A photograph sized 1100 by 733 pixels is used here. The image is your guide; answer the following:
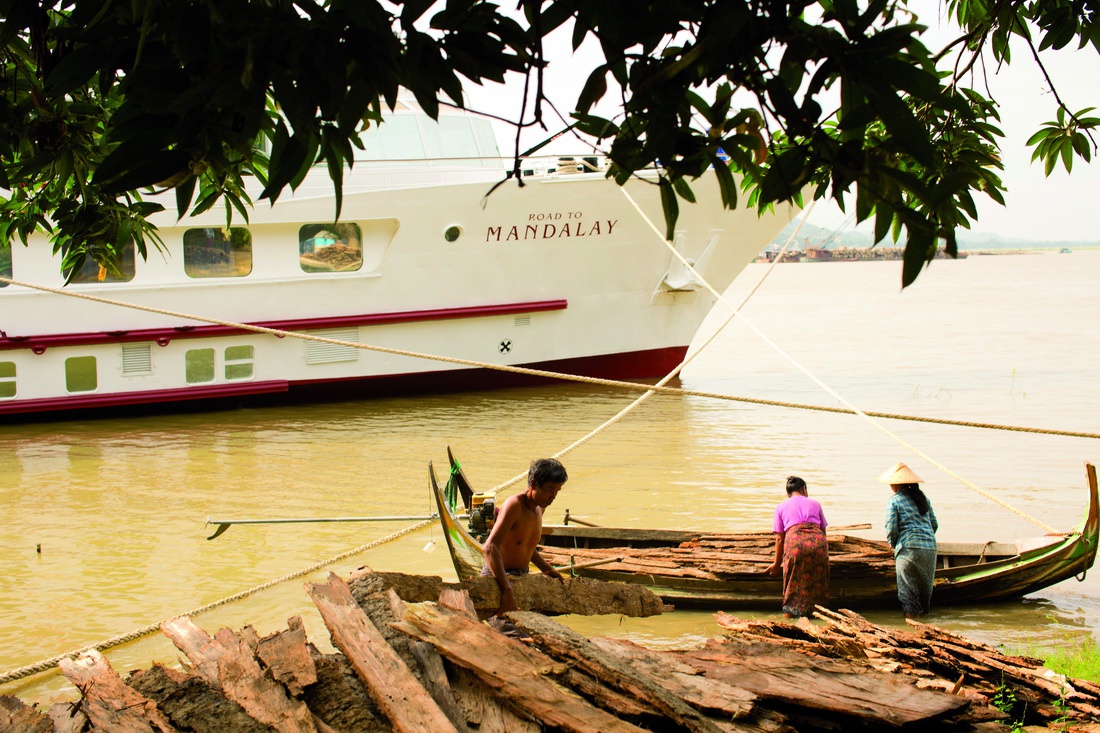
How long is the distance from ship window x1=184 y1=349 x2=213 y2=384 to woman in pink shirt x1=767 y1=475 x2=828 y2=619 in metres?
10.8

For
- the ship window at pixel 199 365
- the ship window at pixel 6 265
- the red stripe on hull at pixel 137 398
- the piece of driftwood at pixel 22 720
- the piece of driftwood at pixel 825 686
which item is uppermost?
the ship window at pixel 6 265

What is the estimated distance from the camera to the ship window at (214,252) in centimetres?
1511

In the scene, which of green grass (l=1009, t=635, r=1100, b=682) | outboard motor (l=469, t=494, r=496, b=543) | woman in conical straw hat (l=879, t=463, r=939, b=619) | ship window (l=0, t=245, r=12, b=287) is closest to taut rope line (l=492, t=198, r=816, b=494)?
outboard motor (l=469, t=494, r=496, b=543)

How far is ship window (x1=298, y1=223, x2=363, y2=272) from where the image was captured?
50.4 feet

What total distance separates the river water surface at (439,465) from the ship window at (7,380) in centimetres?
57

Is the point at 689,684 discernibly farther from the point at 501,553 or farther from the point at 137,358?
the point at 137,358

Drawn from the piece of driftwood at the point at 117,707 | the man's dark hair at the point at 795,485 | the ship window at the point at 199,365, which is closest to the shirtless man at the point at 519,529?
the piece of driftwood at the point at 117,707

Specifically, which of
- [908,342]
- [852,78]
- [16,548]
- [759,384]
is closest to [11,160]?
[852,78]

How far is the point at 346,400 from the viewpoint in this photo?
54.3ft

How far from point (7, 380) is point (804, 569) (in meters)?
12.4

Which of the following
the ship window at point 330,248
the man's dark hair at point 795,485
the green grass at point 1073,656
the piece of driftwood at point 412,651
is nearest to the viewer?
the piece of driftwood at point 412,651

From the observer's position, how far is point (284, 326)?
15.1m

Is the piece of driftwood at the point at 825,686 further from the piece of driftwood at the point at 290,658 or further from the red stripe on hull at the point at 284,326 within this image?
the red stripe on hull at the point at 284,326

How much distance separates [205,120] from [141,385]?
14273 millimetres
